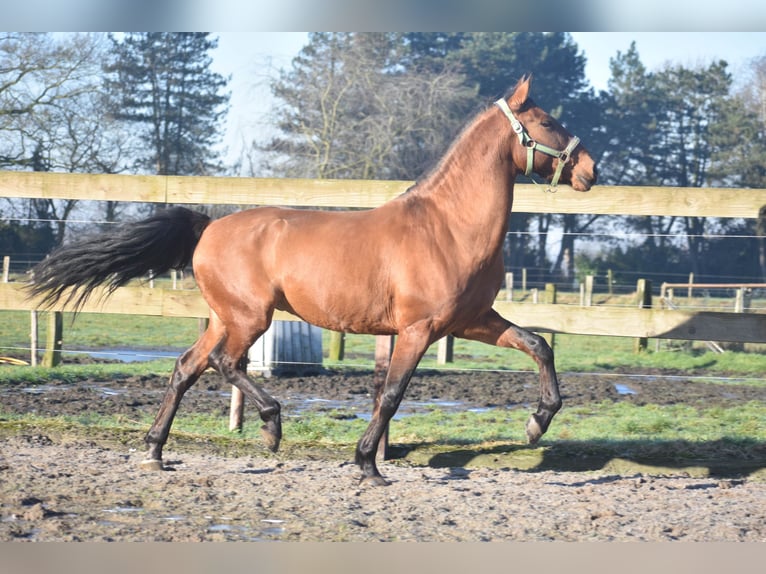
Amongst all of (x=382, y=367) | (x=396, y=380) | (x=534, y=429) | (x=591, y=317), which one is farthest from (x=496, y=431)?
(x=396, y=380)

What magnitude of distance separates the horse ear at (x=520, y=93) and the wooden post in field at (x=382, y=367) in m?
1.75

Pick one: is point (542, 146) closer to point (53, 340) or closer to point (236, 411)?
point (236, 411)

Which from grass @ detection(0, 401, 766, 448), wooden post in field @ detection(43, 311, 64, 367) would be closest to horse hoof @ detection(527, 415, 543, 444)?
grass @ detection(0, 401, 766, 448)

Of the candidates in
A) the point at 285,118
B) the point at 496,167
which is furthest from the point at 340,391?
the point at 285,118

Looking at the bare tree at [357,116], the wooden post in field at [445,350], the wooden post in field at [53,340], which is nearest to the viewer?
the wooden post in field at [53,340]

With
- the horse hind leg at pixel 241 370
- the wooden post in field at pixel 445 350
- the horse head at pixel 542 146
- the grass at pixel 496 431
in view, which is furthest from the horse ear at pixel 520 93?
the wooden post in field at pixel 445 350

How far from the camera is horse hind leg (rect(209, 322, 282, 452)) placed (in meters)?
5.24

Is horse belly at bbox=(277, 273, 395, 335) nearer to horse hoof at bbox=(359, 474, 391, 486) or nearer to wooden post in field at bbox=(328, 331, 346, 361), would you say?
horse hoof at bbox=(359, 474, 391, 486)

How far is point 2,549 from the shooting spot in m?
3.36

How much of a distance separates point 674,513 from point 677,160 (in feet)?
110

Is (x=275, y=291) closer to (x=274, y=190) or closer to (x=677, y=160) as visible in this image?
(x=274, y=190)

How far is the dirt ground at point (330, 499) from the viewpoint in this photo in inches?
149

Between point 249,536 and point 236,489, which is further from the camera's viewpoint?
point 236,489

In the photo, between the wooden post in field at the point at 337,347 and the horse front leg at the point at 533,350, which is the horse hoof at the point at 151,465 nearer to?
the horse front leg at the point at 533,350
